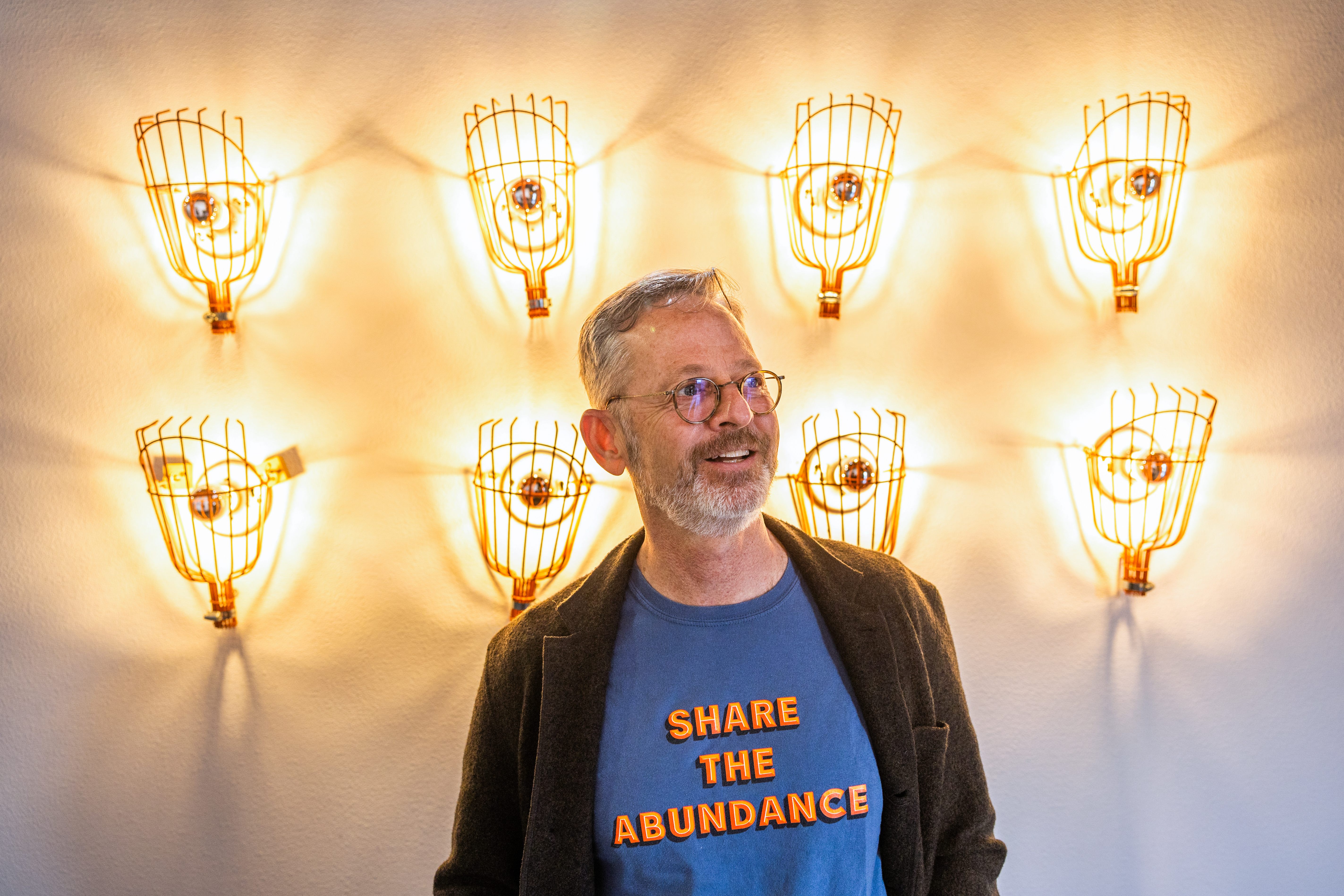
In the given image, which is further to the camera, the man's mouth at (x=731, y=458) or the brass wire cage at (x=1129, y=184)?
the brass wire cage at (x=1129, y=184)

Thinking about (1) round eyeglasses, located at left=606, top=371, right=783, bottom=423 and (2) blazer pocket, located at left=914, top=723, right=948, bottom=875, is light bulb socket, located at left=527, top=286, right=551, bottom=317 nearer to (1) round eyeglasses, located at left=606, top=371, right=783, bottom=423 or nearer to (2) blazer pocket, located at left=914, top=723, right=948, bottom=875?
(1) round eyeglasses, located at left=606, top=371, right=783, bottom=423

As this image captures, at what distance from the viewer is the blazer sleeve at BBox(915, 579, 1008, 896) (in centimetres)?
120

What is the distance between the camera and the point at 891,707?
113 centimetres

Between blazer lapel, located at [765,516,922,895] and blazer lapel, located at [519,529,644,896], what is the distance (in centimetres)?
31

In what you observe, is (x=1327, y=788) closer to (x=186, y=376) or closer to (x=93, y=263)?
(x=186, y=376)

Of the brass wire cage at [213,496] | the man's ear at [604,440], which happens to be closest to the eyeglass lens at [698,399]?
the man's ear at [604,440]

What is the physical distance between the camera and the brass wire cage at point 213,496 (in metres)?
1.64

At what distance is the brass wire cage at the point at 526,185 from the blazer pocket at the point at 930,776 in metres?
1.02

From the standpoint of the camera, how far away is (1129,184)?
170 centimetres

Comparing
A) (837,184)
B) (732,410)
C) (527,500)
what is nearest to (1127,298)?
(837,184)

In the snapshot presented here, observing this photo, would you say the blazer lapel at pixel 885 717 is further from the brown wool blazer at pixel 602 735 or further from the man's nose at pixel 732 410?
the man's nose at pixel 732 410

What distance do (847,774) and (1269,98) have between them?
5.41 feet

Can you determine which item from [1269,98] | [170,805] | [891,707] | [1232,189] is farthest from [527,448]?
[1269,98]

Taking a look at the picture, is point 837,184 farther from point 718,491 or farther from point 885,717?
point 885,717
